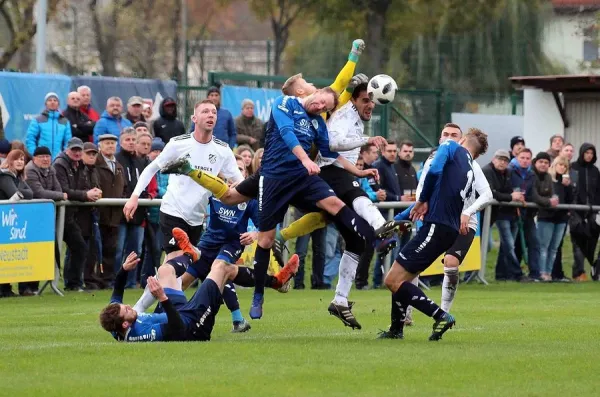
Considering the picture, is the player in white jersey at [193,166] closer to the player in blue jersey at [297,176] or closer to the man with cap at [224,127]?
the player in blue jersey at [297,176]

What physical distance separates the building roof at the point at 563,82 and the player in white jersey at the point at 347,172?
18.5 meters

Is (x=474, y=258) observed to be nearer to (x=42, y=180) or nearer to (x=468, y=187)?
(x=42, y=180)

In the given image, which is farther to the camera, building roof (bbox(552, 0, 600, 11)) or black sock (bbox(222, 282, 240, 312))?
building roof (bbox(552, 0, 600, 11))

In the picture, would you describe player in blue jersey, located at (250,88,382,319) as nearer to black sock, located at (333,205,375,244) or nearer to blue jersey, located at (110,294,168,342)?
black sock, located at (333,205,375,244)

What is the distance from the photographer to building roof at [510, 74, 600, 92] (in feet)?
102

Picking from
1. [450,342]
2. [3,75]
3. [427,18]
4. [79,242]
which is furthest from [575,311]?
[427,18]

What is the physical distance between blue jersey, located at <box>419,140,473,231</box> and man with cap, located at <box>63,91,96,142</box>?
1036 centimetres

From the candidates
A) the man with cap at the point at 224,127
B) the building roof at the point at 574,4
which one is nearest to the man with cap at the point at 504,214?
the man with cap at the point at 224,127

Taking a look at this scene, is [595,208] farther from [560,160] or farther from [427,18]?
[427,18]

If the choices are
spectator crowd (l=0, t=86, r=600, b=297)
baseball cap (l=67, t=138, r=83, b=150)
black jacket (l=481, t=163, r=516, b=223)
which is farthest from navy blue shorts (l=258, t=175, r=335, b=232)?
black jacket (l=481, t=163, r=516, b=223)

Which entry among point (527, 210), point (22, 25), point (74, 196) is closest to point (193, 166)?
point (74, 196)

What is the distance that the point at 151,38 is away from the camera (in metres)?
52.4

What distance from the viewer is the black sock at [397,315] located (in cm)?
1228

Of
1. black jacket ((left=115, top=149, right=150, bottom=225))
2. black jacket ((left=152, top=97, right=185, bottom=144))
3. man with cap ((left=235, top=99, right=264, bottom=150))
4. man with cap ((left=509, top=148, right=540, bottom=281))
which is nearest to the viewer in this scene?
black jacket ((left=115, top=149, right=150, bottom=225))
